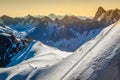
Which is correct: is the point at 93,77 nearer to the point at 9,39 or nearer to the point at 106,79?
the point at 106,79

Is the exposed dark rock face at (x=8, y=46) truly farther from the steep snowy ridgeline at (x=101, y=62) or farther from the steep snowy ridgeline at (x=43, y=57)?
the steep snowy ridgeline at (x=101, y=62)

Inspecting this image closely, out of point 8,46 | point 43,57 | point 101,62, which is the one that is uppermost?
point 101,62

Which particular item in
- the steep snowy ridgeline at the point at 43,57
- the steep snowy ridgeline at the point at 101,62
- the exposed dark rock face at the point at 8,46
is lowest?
the exposed dark rock face at the point at 8,46

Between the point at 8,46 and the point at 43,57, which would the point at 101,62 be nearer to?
the point at 43,57

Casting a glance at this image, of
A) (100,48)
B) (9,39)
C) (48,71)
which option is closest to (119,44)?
(100,48)

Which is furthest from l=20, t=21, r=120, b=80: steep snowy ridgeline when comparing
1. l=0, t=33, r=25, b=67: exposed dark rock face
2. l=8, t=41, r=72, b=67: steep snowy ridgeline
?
l=0, t=33, r=25, b=67: exposed dark rock face

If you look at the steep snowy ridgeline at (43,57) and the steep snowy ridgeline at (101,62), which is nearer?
the steep snowy ridgeline at (101,62)

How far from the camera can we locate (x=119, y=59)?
49.9 ft

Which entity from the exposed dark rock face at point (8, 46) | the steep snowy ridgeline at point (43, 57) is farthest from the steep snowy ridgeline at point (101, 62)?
the exposed dark rock face at point (8, 46)

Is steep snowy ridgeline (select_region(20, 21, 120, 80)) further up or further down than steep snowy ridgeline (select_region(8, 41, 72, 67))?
→ further up

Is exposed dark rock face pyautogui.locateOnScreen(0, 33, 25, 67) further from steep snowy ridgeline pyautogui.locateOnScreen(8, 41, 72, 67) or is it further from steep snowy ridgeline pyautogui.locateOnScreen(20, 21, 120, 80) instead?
steep snowy ridgeline pyautogui.locateOnScreen(20, 21, 120, 80)

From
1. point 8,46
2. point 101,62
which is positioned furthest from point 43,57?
point 8,46

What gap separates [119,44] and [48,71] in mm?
7383

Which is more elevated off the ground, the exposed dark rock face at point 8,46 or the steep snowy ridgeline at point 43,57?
the steep snowy ridgeline at point 43,57
